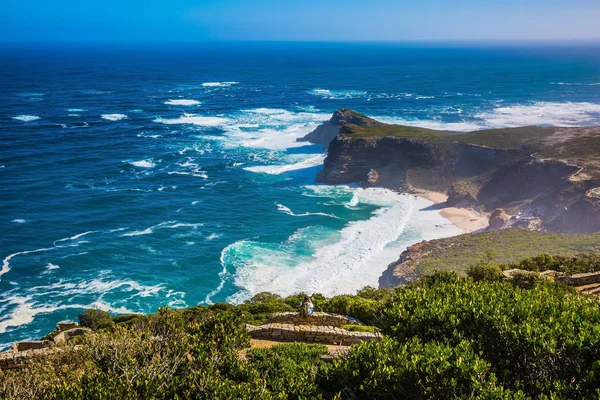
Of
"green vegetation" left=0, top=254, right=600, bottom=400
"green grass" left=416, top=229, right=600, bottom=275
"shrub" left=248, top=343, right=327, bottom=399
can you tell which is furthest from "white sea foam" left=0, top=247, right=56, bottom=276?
"shrub" left=248, top=343, right=327, bottom=399

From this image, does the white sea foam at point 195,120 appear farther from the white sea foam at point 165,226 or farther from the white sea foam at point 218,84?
the white sea foam at point 218,84

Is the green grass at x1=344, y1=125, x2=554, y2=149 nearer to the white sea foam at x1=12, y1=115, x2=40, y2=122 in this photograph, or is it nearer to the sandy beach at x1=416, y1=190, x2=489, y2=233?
the sandy beach at x1=416, y1=190, x2=489, y2=233

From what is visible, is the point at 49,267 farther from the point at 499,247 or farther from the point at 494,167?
the point at 494,167

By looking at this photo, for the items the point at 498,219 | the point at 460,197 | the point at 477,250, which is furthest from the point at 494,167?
the point at 477,250

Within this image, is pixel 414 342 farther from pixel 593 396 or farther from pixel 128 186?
pixel 128 186

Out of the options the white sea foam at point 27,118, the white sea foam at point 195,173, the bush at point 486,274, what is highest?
the white sea foam at point 27,118

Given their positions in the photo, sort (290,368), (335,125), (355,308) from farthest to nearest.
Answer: (335,125), (355,308), (290,368)

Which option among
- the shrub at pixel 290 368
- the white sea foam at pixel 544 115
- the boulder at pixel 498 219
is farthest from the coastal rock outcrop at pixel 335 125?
the shrub at pixel 290 368
